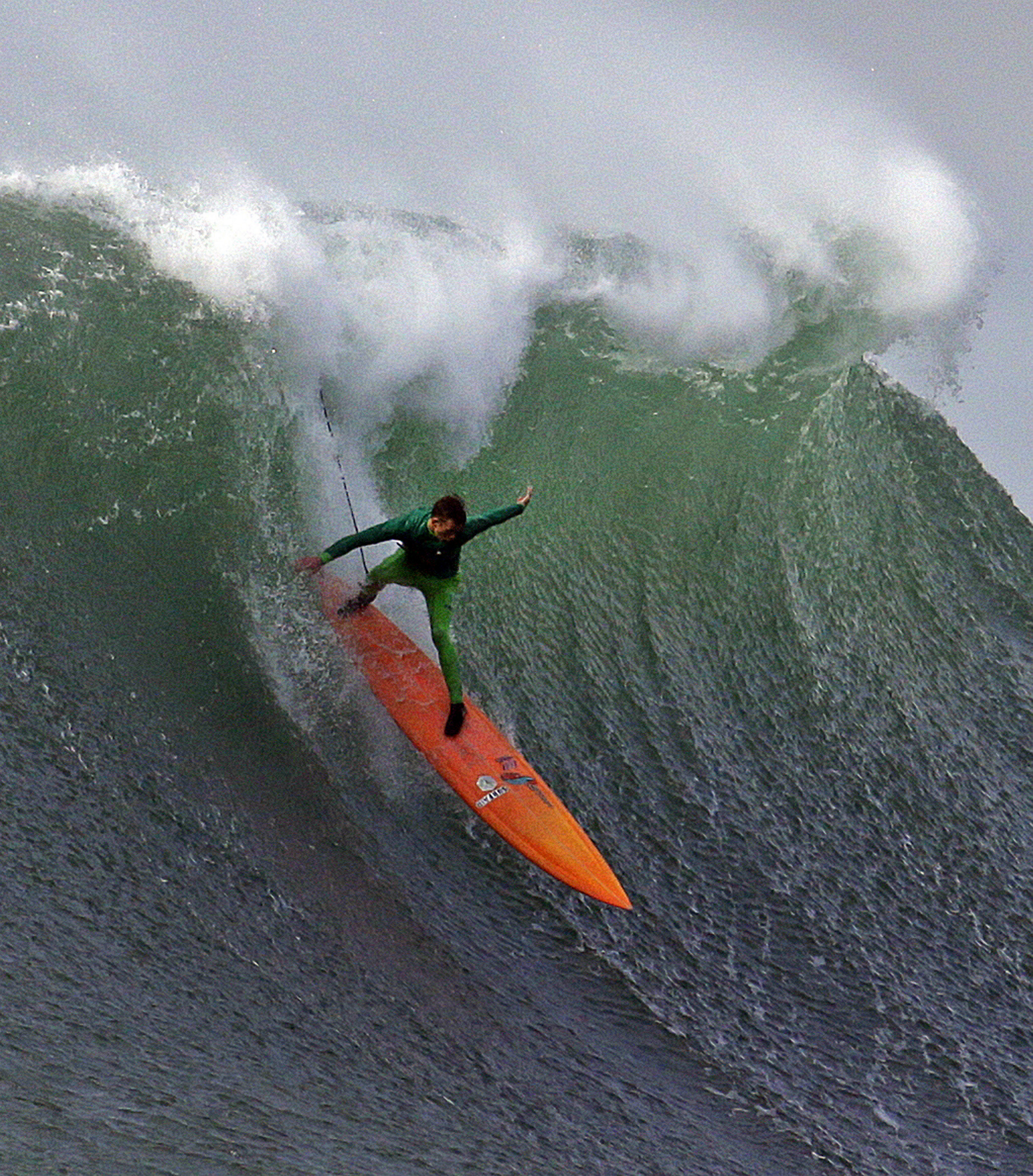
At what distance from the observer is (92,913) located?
533 centimetres

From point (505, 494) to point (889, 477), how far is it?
3.41m

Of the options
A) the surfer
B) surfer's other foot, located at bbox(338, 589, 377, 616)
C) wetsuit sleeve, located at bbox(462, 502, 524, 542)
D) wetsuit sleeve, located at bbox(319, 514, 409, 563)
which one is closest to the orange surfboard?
surfer's other foot, located at bbox(338, 589, 377, 616)

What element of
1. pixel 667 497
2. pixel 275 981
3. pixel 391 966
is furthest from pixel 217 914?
pixel 667 497

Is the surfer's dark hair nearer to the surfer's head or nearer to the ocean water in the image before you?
the surfer's head

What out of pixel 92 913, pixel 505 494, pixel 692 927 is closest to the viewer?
pixel 92 913

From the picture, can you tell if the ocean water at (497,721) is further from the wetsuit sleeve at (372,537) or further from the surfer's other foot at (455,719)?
the wetsuit sleeve at (372,537)

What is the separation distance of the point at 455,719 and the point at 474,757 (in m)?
0.24

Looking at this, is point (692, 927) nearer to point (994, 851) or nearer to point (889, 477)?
point (994, 851)

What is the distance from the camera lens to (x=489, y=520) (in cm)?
719

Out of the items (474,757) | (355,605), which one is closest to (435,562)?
(355,605)

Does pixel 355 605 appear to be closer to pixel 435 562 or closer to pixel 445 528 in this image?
pixel 435 562

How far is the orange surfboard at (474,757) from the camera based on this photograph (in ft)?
22.5

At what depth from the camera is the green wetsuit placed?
7.14 m

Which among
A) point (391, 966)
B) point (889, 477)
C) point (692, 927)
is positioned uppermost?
point (889, 477)
